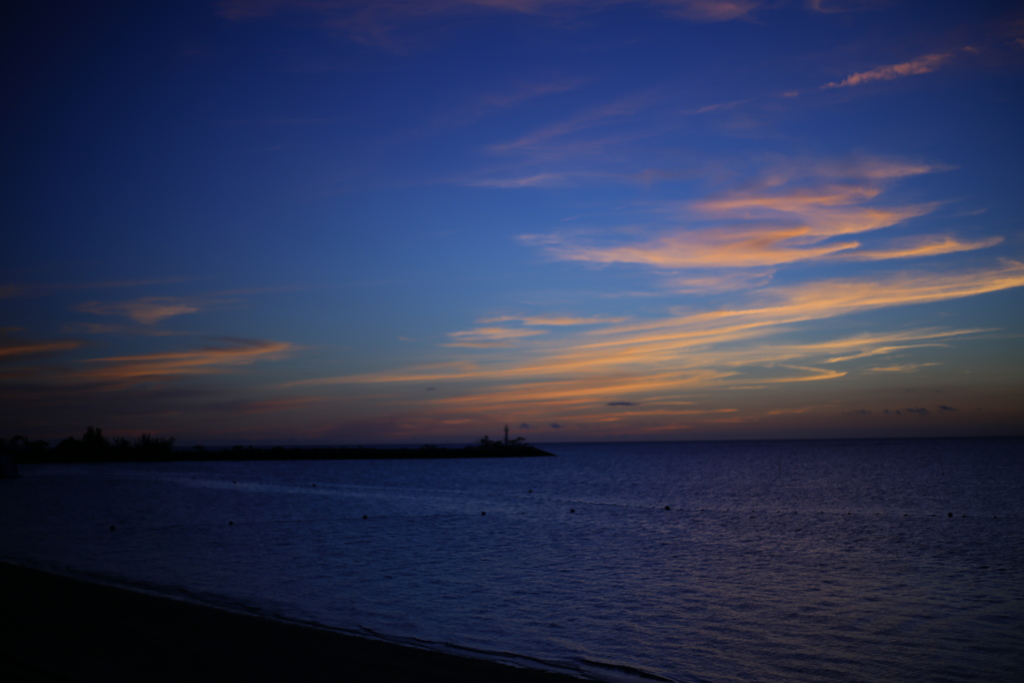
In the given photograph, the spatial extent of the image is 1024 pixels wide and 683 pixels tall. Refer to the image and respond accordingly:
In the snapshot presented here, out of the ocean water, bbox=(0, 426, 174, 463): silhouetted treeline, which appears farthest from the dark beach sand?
bbox=(0, 426, 174, 463): silhouetted treeline

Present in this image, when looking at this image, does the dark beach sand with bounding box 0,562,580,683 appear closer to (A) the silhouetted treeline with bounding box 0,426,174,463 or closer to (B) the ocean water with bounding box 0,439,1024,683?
(B) the ocean water with bounding box 0,439,1024,683

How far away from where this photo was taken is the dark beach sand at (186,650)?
29.8ft

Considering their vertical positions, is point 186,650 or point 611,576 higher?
point 186,650

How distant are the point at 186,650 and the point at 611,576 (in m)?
14.8

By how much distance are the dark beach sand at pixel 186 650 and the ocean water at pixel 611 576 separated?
251 cm

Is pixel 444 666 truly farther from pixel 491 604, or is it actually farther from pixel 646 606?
pixel 646 606

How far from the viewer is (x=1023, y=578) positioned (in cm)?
2250

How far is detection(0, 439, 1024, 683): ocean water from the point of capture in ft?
45.1

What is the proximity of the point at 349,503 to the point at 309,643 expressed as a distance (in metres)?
43.4

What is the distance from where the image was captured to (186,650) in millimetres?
10250

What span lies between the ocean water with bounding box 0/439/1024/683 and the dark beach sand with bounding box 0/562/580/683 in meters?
2.51

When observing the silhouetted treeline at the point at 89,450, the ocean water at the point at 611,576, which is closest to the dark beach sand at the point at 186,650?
the ocean water at the point at 611,576

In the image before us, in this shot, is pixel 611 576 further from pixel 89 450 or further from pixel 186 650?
pixel 89 450

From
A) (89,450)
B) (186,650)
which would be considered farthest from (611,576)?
(89,450)
